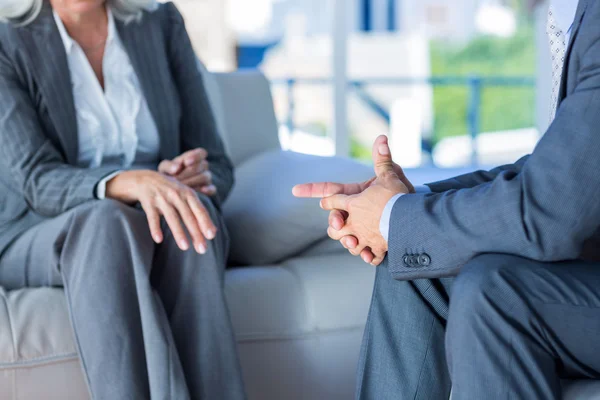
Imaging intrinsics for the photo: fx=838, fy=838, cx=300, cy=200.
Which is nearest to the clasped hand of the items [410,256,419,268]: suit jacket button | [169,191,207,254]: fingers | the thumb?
the thumb

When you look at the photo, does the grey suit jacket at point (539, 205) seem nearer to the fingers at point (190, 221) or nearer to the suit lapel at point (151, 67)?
the fingers at point (190, 221)

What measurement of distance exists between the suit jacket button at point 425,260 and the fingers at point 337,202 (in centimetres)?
19

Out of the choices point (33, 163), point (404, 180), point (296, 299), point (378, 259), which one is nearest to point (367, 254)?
point (378, 259)

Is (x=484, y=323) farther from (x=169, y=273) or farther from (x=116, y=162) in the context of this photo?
(x=116, y=162)

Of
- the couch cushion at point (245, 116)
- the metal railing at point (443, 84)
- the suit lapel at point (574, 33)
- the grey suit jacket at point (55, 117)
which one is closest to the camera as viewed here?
the suit lapel at point (574, 33)

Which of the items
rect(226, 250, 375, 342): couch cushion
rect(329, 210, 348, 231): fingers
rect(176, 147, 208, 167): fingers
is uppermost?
rect(329, 210, 348, 231): fingers

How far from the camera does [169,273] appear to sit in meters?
1.63

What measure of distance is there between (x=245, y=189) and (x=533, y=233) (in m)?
1.14

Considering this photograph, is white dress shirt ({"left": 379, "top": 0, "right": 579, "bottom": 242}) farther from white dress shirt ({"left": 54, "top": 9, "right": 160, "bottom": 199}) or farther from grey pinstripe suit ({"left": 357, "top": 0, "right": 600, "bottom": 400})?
white dress shirt ({"left": 54, "top": 9, "right": 160, "bottom": 199})

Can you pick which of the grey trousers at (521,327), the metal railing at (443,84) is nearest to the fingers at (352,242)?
the grey trousers at (521,327)

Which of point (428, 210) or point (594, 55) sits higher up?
point (594, 55)

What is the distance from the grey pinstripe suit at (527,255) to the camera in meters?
0.98

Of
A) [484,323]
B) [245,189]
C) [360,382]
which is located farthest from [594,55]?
[245,189]

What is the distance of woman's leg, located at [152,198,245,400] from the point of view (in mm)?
1567
